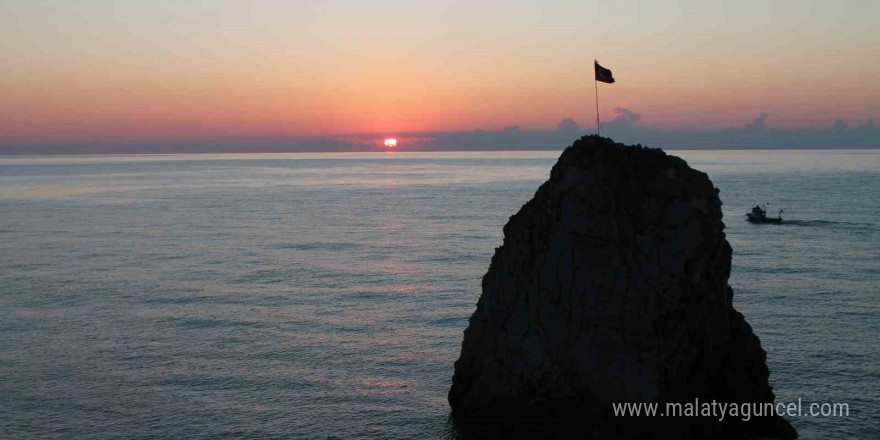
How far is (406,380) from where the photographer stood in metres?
43.9

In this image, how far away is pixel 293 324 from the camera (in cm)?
5622

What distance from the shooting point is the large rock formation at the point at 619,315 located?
32438 mm

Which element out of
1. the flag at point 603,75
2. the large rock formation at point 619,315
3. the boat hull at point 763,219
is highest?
the flag at point 603,75

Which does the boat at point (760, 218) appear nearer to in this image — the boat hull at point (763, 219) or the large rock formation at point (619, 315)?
the boat hull at point (763, 219)

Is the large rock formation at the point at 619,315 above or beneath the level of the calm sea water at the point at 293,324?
above

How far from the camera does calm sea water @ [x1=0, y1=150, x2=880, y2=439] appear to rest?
39.0m

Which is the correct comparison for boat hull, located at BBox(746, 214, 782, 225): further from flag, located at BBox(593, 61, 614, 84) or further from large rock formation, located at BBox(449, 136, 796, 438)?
large rock formation, located at BBox(449, 136, 796, 438)

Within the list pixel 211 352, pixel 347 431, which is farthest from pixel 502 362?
pixel 211 352

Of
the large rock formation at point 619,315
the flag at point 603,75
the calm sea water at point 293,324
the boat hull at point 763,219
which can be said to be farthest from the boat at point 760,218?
the large rock formation at point 619,315

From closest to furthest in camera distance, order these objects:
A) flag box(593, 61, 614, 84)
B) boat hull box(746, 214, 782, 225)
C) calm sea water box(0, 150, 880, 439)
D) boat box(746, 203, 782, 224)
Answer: calm sea water box(0, 150, 880, 439), flag box(593, 61, 614, 84), boat hull box(746, 214, 782, 225), boat box(746, 203, 782, 224)

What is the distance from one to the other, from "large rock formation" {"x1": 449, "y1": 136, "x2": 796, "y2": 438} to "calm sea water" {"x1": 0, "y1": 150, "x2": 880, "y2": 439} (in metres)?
4.55

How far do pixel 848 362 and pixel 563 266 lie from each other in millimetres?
22429

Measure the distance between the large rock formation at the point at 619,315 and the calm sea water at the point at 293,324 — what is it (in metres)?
4.55

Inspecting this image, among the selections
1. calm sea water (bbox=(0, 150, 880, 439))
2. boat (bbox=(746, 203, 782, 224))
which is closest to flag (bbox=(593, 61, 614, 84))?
calm sea water (bbox=(0, 150, 880, 439))
